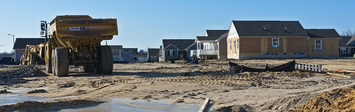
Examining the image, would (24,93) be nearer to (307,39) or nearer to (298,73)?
(298,73)

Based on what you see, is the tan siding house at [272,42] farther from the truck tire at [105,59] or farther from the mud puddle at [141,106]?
the mud puddle at [141,106]

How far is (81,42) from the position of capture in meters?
15.3

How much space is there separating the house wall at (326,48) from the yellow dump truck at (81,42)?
29.3 metres

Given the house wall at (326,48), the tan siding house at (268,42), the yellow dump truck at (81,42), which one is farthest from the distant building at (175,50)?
the yellow dump truck at (81,42)

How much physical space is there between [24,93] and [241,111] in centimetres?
669

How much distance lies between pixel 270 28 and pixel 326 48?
24.6 ft

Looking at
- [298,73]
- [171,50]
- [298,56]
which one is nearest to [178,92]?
[298,73]

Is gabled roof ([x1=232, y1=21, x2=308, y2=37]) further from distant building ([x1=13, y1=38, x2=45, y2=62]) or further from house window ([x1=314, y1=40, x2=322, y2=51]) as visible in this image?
distant building ([x1=13, y1=38, x2=45, y2=62])

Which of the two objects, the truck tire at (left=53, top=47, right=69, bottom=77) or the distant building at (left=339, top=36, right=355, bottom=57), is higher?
the distant building at (left=339, top=36, right=355, bottom=57)

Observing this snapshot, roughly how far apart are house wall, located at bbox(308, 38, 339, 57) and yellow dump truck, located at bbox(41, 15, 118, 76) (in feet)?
96.2

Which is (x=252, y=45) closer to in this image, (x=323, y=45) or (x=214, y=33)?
(x=323, y=45)

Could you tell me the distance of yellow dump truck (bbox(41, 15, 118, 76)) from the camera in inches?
557

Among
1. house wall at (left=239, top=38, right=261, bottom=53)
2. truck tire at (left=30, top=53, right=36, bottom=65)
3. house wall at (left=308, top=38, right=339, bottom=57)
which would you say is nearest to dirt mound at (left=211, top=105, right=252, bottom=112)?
truck tire at (left=30, top=53, right=36, bottom=65)

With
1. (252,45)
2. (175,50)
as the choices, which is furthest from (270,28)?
(175,50)
